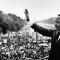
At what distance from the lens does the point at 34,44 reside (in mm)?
3609

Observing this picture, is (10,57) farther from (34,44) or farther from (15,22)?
(15,22)

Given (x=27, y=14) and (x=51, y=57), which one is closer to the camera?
(x=51, y=57)

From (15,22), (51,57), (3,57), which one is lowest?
(3,57)

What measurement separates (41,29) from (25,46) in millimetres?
2763

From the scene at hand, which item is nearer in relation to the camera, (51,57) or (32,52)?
(51,57)

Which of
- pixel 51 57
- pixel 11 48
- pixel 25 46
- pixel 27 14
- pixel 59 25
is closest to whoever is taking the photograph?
pixel 59 25

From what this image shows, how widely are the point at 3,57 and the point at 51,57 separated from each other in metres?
1.39

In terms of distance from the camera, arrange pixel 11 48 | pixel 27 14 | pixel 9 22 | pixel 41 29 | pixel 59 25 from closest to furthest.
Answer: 1. pixel 59 25
2. pixel 11 48
3. pixel 41 29
4. pixel 9 22
5. pixel 27 14

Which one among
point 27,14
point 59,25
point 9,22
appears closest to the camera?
point 59,25

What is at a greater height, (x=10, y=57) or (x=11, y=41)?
(x=11, y=41)

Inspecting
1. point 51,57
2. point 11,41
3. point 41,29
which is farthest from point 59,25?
point 41,29

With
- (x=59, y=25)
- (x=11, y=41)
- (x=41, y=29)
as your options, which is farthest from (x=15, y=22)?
(x=59, y=25)

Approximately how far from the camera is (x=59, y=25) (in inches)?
82.1

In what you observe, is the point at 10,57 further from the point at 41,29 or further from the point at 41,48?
the point at 41,29
